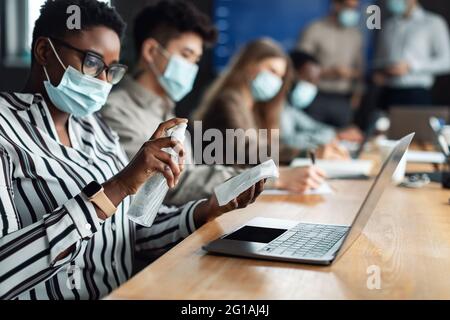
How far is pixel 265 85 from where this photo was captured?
2.56m

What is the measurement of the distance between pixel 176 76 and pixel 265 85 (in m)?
0.81

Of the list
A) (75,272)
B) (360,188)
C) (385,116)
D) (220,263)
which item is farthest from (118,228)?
(385,116)

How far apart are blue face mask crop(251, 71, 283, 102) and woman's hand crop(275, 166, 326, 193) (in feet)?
3.09

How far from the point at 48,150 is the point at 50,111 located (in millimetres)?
102

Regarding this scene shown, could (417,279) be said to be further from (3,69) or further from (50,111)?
(3,69)

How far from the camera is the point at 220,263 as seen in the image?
94 cm

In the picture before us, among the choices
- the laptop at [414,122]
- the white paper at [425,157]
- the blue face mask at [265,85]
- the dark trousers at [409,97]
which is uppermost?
the blue face mask at [265,85]

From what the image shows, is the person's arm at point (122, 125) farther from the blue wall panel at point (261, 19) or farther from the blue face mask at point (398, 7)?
the blue wall panel at point (261, 19)

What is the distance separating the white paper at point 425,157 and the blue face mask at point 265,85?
0.61 metres

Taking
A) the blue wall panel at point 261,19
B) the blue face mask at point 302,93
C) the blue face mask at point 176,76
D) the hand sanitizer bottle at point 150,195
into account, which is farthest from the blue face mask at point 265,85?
the blue wall panel at point 261,19

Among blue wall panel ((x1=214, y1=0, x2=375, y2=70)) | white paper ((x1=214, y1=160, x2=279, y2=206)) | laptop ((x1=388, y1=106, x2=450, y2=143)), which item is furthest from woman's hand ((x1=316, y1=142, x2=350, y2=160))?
blue wall panel ((x1=214, y1=0, x2=375, y2=70))

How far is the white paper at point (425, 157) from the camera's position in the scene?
2.27m

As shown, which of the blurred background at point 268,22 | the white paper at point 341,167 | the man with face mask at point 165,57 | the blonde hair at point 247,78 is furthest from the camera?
the blurred background at point 268,22
